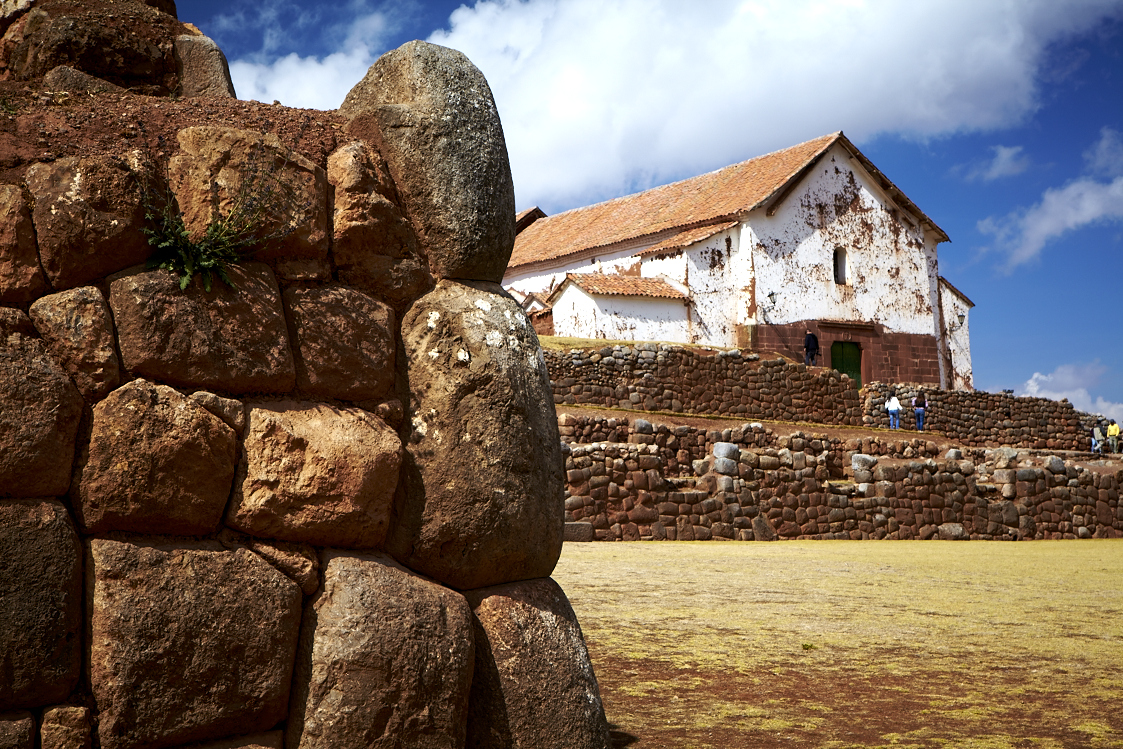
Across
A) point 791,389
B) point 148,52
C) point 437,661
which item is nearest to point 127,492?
point 437,661

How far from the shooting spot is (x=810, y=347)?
101ft

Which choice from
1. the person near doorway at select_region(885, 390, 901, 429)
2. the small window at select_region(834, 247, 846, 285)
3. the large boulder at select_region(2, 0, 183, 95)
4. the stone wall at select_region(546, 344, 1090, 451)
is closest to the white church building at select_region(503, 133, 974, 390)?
the small window at select_region(834, 247, 846, 285)

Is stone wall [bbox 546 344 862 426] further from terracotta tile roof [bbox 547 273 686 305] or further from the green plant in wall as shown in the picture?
the green plant in wall

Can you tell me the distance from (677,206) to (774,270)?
444 centimetres

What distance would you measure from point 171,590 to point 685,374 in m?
22.8

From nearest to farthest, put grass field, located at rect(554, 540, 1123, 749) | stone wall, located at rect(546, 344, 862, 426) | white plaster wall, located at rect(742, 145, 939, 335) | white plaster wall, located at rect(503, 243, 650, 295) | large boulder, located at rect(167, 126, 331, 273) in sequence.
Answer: large boulder, located at rect(167, 126, 331, 273) < grass field, located at rect(554, 540, 1123, 749) < stone wall, located at rect(546, 344, 862, 426) < white plaster wall, located at rect(742, 145, 939, 335) < white plaster wall, located at rect(503, 243, 650, 295)

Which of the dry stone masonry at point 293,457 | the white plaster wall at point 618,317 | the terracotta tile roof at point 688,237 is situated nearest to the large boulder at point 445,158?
the dry stone masonry at point 293,457

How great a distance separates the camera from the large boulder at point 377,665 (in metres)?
2.60

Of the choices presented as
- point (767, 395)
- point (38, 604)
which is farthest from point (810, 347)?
point (38, 604)

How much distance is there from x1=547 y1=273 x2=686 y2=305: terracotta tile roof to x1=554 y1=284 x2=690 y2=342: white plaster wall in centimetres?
22

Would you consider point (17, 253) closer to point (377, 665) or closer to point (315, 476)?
point (315, 476)

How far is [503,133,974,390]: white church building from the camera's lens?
29344mm

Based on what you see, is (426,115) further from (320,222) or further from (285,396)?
(285,396)

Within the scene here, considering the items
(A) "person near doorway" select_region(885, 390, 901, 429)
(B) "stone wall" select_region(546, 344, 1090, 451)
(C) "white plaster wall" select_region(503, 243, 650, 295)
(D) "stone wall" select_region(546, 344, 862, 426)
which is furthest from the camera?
(C) "white plaster wall" select_region(503, 243, 650, 295)
